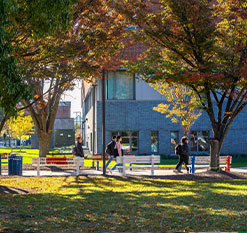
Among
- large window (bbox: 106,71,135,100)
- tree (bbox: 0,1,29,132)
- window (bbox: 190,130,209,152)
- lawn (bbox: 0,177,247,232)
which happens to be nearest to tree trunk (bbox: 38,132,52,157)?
lawn (bbox: 0,177,247,232)

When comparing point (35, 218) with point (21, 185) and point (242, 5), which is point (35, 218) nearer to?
point (21, 185)

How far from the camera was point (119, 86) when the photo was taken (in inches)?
1414

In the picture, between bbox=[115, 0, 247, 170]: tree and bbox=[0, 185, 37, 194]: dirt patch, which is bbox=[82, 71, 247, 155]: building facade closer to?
bbox=[115, 0, 247, 170]: tree

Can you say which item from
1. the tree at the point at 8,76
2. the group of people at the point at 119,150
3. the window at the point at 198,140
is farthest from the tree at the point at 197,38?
the window at the point at 198,140

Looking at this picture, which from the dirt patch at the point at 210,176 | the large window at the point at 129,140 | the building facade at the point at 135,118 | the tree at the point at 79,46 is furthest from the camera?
the large window at the point at 129,140

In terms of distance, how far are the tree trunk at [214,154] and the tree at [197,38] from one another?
2.50 metres

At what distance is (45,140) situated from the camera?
25969 millimetres

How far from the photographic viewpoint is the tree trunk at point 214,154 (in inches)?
749

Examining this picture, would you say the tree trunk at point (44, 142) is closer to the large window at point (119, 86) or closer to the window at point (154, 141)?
the large window at point (119, 86)

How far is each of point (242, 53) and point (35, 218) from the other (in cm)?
1271

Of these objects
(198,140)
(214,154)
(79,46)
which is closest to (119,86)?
(198,140)

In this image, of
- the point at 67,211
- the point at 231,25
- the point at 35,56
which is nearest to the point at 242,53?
the point at 231,25

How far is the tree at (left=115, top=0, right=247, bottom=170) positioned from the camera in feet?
55.0

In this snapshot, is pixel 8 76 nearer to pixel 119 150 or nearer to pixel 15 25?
pixel 15 25
